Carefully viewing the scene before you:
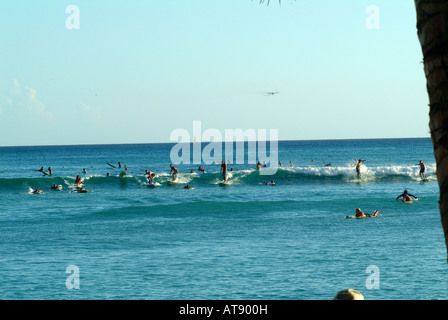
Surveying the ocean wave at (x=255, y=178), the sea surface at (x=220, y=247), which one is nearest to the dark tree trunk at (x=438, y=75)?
the sea surface at (x=220, y=247)

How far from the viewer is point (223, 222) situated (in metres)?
23.5

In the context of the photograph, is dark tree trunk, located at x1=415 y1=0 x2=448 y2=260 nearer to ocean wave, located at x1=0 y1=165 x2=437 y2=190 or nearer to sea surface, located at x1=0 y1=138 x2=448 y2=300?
sea surface, located at x1=0 y1=138 x2=448 y2=300

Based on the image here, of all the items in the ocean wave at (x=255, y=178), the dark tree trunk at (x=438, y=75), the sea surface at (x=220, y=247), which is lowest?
→ the sea surface at (x=220, y=247)

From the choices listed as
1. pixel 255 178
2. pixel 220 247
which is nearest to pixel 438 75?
pixel 220 247

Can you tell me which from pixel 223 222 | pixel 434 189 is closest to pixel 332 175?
pixel 434 189

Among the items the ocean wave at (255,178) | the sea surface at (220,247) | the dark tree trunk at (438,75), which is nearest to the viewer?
the dark tree trunk at (438,75)

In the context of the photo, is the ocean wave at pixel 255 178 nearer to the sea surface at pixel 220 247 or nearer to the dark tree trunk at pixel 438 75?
the sea surface at pixel 220 247

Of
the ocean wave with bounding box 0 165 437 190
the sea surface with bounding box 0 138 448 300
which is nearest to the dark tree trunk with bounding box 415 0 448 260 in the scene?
the sea surface with bounding box 0 138 448 300

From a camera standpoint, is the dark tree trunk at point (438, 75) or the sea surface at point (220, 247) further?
the sea surface at point (220, 247)

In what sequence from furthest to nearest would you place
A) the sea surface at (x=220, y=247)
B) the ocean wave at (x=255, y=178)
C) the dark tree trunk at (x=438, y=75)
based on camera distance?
the ocean wave at (x=255, y=178) → the sea surface at (x=220, y=247) → the dark tree trunk at (x=438, y=75)

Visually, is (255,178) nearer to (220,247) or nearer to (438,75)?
(220,247)

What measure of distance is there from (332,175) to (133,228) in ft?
97.4

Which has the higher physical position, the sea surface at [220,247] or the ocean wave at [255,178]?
the ocean wave at [255,178]
